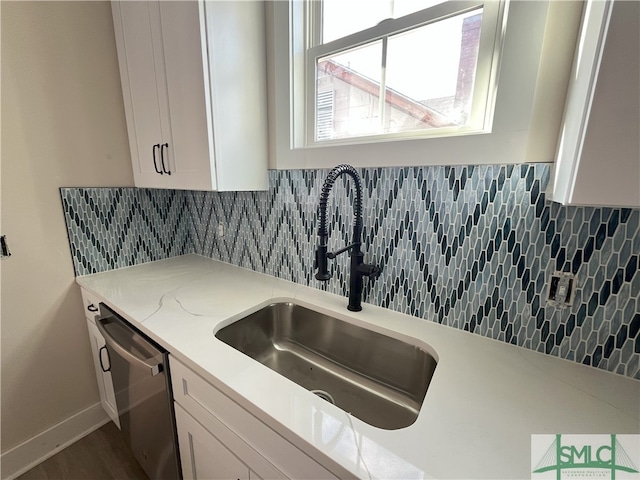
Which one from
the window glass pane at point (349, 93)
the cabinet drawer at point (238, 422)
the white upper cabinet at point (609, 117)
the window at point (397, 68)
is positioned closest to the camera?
the white upper cabinet at point (609, 117)

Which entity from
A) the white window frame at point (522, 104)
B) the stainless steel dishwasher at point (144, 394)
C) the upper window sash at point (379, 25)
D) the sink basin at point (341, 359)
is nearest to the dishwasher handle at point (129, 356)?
the stainless steel dishwasher at point (144, 394)

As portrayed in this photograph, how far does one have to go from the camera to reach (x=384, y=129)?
108 centimetres

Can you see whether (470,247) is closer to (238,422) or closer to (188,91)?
(238,422)

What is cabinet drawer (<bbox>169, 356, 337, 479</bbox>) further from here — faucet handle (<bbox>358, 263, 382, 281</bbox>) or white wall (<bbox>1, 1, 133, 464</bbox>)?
white wall (<bbox>1, 1, 133, 464</bbox>)

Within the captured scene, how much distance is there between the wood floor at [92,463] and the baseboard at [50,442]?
3cm

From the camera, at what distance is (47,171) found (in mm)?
1259

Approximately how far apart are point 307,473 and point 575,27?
1.19 m

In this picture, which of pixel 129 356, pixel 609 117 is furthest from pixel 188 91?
pixel 609 117

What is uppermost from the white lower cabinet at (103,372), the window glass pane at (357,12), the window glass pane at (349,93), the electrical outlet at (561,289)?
the window glass pane at (357,12)

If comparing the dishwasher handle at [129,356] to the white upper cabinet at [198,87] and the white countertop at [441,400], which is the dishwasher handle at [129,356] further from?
the white upper cabinet at [198,87]

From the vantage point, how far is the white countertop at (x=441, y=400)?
0.50 metres

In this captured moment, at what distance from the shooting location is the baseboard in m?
1.29

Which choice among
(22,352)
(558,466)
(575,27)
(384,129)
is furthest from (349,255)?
(22,352)

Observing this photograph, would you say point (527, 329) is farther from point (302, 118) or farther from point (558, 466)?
point (302, 118)
